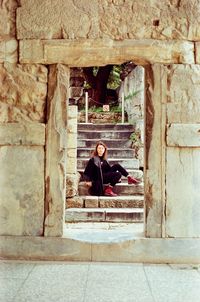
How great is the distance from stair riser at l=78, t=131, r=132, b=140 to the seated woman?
258 centimetres

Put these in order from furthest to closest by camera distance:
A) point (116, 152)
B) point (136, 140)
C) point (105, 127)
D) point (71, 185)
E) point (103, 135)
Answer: point (105, 127)
point (103, 135)
point (136, 140)
point (116, 152)
point (71, 185)

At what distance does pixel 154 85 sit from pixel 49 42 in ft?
4.54

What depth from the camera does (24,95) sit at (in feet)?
14.5

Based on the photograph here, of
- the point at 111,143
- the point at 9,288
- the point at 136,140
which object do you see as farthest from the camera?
the point at 111,143

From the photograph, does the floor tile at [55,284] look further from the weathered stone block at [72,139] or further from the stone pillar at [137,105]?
the stone pillar at [137,105]

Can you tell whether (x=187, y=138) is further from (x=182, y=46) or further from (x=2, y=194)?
(x=2, y=194)

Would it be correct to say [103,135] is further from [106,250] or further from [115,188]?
[106,250]

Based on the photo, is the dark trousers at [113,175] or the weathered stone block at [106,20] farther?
the dark trousers at [113,175]

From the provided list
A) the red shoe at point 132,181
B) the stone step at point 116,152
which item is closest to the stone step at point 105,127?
the stone step at point 116,152

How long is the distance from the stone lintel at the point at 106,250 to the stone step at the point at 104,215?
250cm

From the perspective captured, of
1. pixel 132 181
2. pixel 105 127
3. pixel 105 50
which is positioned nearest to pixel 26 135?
pixel 105 50

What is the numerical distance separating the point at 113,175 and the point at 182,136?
3679 millimetres

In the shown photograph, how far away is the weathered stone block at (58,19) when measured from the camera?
4.40 meters

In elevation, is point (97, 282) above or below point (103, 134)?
below
